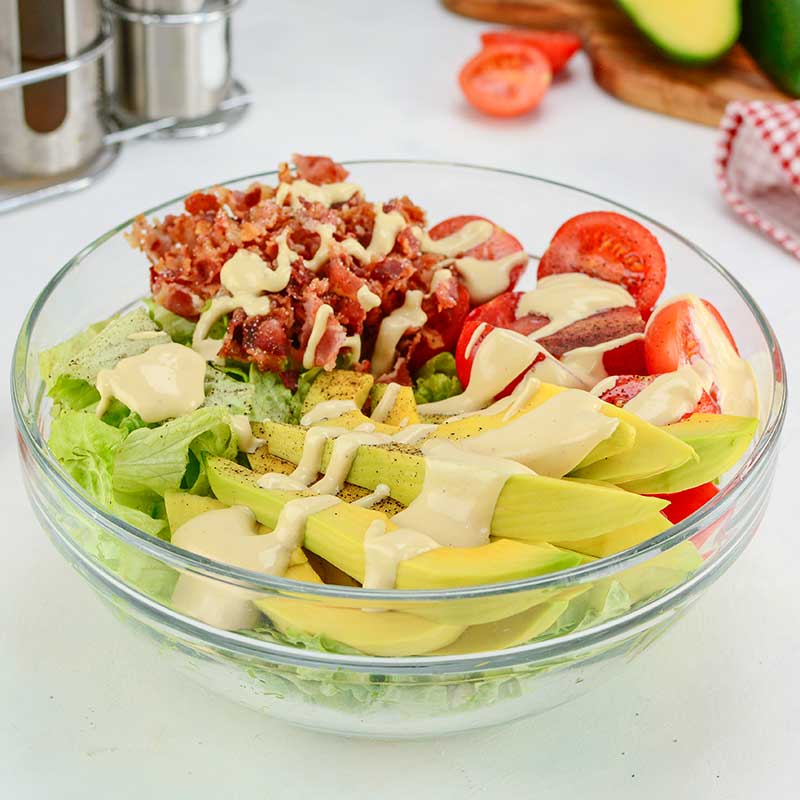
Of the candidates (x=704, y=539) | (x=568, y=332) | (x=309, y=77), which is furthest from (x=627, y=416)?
(x=309, y=77)

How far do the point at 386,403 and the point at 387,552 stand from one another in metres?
0.31

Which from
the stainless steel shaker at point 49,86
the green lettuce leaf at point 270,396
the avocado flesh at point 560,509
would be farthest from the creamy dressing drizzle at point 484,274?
the stainless steel shaker at point 49,86

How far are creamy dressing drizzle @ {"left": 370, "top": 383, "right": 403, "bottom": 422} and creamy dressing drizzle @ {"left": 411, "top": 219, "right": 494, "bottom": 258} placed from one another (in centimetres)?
25

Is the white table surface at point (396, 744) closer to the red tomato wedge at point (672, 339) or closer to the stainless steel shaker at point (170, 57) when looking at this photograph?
the red tomato wedge at point (672, 339)

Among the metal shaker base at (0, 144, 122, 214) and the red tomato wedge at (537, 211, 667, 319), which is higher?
the red tomato wedge at (537, 211, 667, 319)

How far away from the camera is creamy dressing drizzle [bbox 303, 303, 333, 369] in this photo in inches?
50.2

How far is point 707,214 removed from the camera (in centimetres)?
210

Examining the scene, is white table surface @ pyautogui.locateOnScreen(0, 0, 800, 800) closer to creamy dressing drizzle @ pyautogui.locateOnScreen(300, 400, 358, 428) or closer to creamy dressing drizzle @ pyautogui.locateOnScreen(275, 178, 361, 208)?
creamy dressing drizzle @ pyautogui.locateOnScreen(300, 400, 358, 428)

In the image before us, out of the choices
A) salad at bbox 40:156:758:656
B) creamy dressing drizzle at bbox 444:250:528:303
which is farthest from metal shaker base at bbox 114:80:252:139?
creamy dressing drizzle at bbox 444:250:528:303

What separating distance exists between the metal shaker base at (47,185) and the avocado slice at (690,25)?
1.09m

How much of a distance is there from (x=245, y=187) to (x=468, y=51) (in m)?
1.28

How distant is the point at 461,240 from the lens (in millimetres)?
1492

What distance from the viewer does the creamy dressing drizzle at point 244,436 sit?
116 centimetres

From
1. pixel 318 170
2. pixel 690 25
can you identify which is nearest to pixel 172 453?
pixel 318 170
